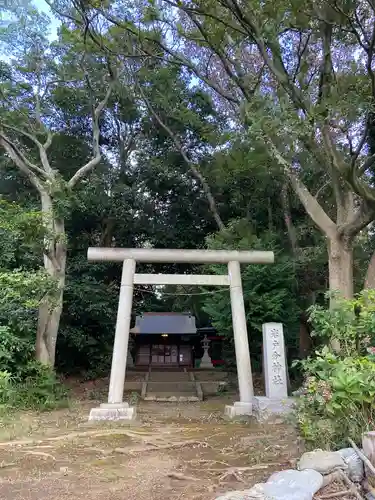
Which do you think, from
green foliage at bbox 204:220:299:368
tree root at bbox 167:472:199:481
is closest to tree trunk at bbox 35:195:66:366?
green foliage at bbox 204:220:299:368

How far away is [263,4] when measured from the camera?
8172 millimetres

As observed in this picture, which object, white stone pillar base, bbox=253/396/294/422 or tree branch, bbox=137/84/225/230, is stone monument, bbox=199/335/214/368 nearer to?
tree branch, bbox=137/84/225/230

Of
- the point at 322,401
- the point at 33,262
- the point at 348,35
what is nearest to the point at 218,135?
the point at 348,35

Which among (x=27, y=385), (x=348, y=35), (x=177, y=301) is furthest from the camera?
(x=177, y=301)

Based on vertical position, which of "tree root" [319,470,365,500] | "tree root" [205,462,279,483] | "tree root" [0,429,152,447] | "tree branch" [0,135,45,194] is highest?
"tree branch" [0,135,45,194]

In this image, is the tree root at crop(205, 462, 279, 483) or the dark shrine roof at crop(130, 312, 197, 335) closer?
the tree root at crop(205, 462, 279, 483)

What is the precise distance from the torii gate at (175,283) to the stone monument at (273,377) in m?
0.44

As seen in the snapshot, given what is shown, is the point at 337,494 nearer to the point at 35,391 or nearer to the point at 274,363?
the point at 274,363

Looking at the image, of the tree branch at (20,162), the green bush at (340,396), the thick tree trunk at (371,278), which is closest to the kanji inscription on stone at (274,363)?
the thick tree trunk at (371,278)

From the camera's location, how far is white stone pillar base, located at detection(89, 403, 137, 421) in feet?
26.7

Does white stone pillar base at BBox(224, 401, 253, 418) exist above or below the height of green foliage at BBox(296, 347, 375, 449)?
below

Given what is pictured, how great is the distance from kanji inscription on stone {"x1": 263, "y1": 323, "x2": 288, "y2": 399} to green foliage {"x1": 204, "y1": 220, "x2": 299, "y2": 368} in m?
2.79

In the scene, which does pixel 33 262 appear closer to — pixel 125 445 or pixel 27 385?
pixel 27 385

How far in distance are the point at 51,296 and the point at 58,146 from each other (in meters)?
7.85
